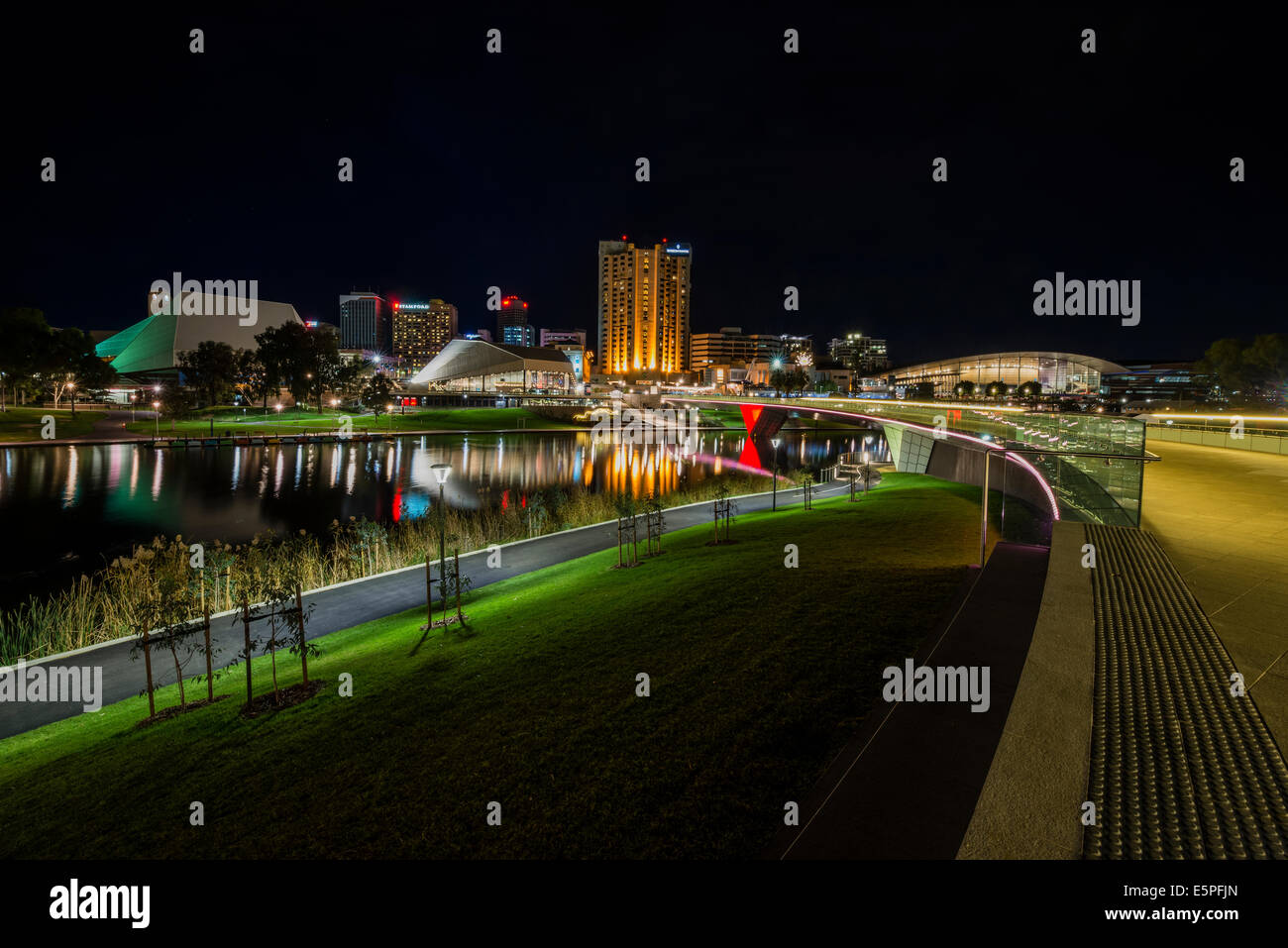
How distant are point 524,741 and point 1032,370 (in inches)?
4759

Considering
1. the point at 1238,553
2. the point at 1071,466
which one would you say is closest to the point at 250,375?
the point at 1071,466

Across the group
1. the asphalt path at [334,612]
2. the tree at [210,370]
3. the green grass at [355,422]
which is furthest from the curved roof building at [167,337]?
the asphalt path at [334,612]

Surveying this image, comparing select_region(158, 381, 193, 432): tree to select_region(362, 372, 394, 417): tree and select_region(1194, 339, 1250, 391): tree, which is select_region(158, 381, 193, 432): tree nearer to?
select_region(362, 372, 394, 417): tree

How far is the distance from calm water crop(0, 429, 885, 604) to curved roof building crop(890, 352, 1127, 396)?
68932 millimetres

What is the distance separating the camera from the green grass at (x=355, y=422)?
188 feet

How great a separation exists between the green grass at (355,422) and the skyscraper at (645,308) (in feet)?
326

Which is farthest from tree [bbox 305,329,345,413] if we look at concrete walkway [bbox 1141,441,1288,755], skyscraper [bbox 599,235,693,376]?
skyscraper [bbox 599,235,693,376]

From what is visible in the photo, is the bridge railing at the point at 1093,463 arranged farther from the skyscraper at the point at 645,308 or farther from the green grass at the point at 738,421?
the skyscraper at the point at 645,308

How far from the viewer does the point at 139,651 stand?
9711 millimetres

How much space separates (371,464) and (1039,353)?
106 m

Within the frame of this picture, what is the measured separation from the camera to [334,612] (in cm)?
1158
